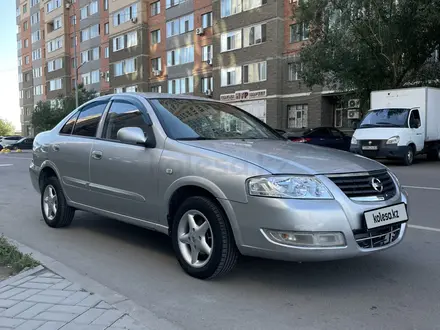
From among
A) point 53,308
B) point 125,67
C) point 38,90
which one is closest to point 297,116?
point 125,67

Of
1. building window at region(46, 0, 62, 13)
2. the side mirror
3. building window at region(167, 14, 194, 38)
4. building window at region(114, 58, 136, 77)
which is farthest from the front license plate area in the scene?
building window at region(46, 0, 62, 13)

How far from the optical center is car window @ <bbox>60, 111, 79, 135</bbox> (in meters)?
5.87

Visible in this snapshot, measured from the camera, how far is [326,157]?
12.9 ft

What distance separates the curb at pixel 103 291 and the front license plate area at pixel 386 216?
5.49ft

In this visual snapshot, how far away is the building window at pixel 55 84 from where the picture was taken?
58.5 meters

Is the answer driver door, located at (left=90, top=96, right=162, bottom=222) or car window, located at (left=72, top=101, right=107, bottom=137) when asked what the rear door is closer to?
car window, located at (left=72, top=101, right=107, bottom=137)

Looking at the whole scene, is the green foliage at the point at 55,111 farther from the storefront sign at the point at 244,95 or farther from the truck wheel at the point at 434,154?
the truck wheel at the point at 434,154

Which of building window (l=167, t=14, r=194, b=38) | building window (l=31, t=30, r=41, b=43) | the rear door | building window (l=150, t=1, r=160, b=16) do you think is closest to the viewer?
the rear door

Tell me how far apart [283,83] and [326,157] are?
1099 inches

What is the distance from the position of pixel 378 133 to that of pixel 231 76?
1941 cm

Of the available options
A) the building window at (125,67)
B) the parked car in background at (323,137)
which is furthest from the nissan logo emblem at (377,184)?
the building window at (125,67)

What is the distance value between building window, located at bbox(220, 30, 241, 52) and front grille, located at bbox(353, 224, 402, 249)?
3055cm

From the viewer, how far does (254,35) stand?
105 feet

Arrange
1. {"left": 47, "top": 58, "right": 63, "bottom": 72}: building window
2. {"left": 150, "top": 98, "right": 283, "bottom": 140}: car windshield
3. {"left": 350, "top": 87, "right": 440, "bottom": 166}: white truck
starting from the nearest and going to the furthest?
1. {"left": 150, "top": 98, "right": 283, "bottom": 140}: car windshield
2. {"left": 350, "top": 87, "right": 440, "bottom": 166}: white truck
3. {"left": 47, "top": 58, "right": 63, "bottom": 72}: building window
